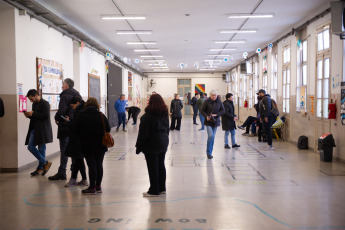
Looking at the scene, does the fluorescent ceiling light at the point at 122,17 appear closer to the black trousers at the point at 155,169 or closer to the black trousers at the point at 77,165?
the black trousers at the point at 77,165

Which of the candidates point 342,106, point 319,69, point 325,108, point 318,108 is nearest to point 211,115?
point 342,106

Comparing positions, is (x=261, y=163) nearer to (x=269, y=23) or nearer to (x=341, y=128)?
(x=341, y=128)

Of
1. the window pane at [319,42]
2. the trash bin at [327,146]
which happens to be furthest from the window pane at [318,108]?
the trash bin at [327,146]

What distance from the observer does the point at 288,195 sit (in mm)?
5141

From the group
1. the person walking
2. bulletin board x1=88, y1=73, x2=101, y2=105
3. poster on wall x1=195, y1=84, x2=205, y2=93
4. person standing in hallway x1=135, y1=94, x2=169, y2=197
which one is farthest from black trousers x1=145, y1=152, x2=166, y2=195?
poster on wall x1=195, y1=84, x2=205, y2=93

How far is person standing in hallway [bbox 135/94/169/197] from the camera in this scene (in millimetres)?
4953

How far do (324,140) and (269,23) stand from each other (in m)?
4.24

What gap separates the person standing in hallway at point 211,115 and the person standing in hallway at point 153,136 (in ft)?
10.1

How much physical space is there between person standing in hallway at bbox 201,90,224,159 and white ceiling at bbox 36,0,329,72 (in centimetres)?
217

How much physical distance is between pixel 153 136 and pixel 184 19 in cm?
567

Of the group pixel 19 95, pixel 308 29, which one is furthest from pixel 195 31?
pixel 19 95

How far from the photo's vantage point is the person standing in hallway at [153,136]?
195 inches

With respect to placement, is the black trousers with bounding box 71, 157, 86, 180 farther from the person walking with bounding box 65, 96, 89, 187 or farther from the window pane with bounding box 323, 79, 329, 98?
the window pane with bounding box 323, 79, 329, 98

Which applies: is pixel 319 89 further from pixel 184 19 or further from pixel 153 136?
pixel 153 136
